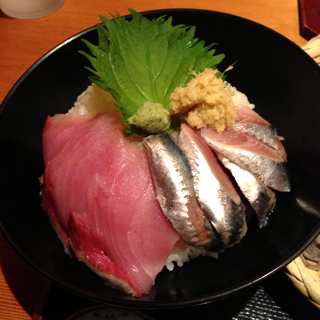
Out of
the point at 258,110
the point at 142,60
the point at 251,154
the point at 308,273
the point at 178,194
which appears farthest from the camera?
the point at 258,110

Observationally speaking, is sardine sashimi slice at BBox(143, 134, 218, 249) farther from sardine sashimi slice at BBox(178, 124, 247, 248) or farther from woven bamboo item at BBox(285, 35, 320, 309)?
woven bamboo item at BBox(285, 35, 320, 309)

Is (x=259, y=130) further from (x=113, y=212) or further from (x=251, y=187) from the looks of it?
(x=113, y=212)

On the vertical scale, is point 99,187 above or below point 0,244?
above

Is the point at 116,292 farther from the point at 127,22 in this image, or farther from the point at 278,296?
the point at 127,22

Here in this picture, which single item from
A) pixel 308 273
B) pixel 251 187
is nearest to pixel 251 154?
pixel 251 187

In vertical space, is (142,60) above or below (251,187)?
above

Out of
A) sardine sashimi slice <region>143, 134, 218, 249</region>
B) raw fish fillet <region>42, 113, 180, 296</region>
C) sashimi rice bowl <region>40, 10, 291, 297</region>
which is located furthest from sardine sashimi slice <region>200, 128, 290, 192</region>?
raw fish fillet <region>42, 113, 180, 296</region>

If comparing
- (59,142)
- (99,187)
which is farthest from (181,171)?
(59,142)
